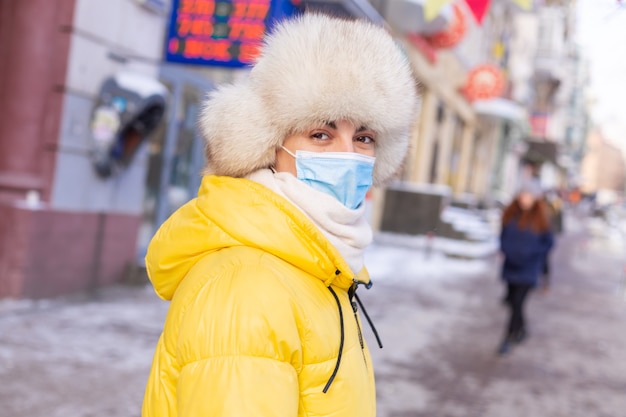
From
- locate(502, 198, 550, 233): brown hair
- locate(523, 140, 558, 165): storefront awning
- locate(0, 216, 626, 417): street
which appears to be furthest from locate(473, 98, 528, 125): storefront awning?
locate(502, 198, 550, 233): brown hair

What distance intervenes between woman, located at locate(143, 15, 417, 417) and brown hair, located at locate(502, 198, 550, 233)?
5729mm

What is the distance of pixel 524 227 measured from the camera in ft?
23.8

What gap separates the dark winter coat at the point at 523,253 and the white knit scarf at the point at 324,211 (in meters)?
5.82

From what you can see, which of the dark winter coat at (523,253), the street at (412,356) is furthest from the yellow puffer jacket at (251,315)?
the dark winter coat at (523,253)

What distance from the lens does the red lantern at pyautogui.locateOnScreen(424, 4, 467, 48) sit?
586 inches

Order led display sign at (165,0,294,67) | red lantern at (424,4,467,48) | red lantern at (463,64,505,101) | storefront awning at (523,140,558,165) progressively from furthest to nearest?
storefront awning at (523,140,558,165) < red lantern at (463,64,505,101) < red lantern at (424,4,467,48) < led display sign at (165,0,294,67)

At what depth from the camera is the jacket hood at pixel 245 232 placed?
155 centimetres

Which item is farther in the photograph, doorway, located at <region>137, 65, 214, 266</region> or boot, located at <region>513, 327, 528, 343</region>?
doorway, located at <region>137, 65, 214, 266</region>

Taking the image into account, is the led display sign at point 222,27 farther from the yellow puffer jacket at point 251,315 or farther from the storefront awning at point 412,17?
the storefront awning at point 412,17

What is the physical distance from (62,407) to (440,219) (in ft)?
43.9

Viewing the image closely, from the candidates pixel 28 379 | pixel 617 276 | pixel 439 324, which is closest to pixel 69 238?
pixel 28 379

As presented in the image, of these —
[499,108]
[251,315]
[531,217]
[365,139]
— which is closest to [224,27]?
[531,217]

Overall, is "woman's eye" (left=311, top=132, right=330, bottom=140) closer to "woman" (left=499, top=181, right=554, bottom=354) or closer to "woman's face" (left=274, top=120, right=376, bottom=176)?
"woman's face" (left=274, top=120, right=376, bottom=176)

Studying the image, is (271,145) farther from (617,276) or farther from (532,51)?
(532,51)
